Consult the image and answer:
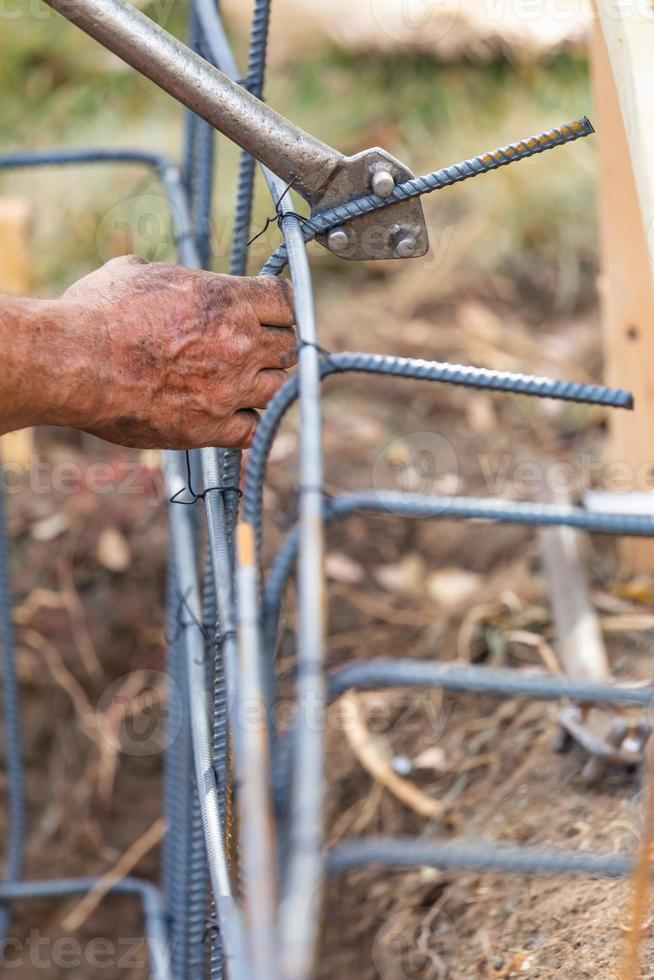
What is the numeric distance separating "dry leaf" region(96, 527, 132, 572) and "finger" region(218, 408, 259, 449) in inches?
52.9

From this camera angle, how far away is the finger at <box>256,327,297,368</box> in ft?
3.72

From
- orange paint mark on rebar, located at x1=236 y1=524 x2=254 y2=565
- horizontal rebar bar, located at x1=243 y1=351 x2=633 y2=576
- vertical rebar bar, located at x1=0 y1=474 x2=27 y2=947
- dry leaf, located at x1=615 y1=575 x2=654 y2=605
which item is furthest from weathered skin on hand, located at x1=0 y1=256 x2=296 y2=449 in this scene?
A: dry leaf, located at x1=615 y1=575 x2=654 y2=605

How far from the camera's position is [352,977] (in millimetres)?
1664

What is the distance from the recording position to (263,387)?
118cm

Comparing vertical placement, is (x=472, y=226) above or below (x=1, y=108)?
below

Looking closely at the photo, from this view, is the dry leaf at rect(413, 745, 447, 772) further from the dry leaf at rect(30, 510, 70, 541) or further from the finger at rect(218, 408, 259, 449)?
the dry leaf at rect(30, 510, 70, 541)

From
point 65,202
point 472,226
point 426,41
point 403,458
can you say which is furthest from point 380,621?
point 426,41

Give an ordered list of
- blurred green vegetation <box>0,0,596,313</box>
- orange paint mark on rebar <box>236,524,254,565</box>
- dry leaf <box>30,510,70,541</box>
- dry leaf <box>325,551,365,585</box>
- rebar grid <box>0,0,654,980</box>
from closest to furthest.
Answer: rebar grid <box>0,0,654,980</box> < orange paint mark on rebar <box>236,524,254,565</box> < dry leaf <box>325,551,365,585</box> < dry leaf <box>30,510,70,541</box> < blurred green vegetation <box>0,0,596,313</box>

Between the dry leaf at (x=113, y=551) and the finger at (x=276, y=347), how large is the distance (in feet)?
4.46

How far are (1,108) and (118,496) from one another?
154 cm

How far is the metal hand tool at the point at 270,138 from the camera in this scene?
1.00 metres

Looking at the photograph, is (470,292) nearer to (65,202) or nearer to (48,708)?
(65,202)

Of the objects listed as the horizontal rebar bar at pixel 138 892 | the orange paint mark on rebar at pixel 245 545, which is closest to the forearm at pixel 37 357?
the orange paint mark on rebar at pixel 245 545

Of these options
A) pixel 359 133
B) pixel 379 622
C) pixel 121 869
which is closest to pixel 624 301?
pixel 379 622
